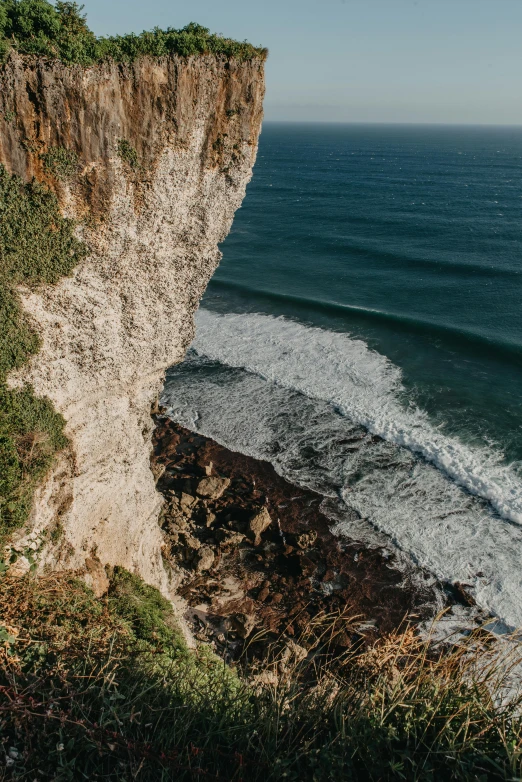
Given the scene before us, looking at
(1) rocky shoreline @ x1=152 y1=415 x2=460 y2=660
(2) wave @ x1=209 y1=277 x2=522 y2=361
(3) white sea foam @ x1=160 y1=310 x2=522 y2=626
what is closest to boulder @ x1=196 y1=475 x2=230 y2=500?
(1) rocky shoreline @ x1=152 y1=415 x2=460 y2=660

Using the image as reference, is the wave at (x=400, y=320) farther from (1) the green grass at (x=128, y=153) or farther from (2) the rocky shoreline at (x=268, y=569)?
(1) the green grass at (x=128, y=153)

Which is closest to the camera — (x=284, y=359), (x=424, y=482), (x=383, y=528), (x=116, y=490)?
(x=116, y=490)

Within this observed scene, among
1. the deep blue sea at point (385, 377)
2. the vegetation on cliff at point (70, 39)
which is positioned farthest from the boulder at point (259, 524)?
the vegetation on cliff at point (70, 39)

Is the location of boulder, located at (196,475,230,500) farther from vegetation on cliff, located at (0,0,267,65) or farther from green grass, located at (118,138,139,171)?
vegetation on cliff, located at (0,0,267,65)

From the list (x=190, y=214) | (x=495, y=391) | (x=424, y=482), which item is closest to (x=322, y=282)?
(x=495, y=391)

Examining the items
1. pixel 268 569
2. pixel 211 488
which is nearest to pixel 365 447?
pixel 211 488

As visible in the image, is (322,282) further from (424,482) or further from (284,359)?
(424,482)
